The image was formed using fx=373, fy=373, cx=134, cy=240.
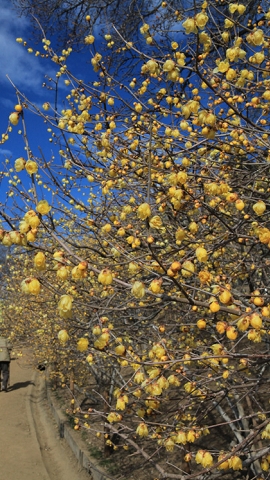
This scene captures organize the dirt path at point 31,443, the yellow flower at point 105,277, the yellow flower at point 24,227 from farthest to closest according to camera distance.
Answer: the dirt path at point 31,443 → the yellow flower at point 105,277 → the yellow flower at point 24,227

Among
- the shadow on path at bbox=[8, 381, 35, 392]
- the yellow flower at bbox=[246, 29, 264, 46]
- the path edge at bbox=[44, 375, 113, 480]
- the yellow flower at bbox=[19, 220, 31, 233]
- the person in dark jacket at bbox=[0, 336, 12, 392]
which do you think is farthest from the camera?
the shadow on path at bbox=[8, 381, 35, 392]

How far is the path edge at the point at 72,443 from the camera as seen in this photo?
7248 millimetres

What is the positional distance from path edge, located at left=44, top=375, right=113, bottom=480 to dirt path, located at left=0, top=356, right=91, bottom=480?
0.12m

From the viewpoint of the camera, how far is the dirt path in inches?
299

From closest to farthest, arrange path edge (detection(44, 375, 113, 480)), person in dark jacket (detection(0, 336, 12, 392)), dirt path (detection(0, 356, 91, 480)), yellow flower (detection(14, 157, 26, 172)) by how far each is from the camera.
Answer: yellow flower (detection(14, 157, 26, 172)), path edge (detection(44, 375, 113, 480)), dirt path (detection(0, 356, 91, 480)), person in dark jacket (detection(0, 336, 12, 392))

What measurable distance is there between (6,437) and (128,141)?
28.2 ft

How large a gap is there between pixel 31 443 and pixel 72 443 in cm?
105

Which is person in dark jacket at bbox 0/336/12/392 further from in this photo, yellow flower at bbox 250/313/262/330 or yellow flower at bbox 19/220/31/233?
yellow flower at bbox 250/313/262/330

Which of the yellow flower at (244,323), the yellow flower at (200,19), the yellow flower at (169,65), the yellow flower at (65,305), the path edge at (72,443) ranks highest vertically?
the yellow flower at (200,19)

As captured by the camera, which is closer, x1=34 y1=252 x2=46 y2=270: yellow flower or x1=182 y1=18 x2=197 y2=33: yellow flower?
x1=34 y1=252 x2=46 y2=270: yellow flower

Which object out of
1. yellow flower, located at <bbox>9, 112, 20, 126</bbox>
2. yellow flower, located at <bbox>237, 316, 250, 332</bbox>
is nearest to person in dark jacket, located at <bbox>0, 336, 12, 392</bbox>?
yellow flower, located at <bbox>9, 112, 20, 126</bbox>

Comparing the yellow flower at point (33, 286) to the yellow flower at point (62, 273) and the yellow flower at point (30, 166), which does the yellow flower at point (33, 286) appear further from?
the yellow flower at point (30, 166)

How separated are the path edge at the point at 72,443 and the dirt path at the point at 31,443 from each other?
0.12 metres

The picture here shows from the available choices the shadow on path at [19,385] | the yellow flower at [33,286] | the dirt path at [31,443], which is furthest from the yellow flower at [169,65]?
the shadow on path at [19,385]
